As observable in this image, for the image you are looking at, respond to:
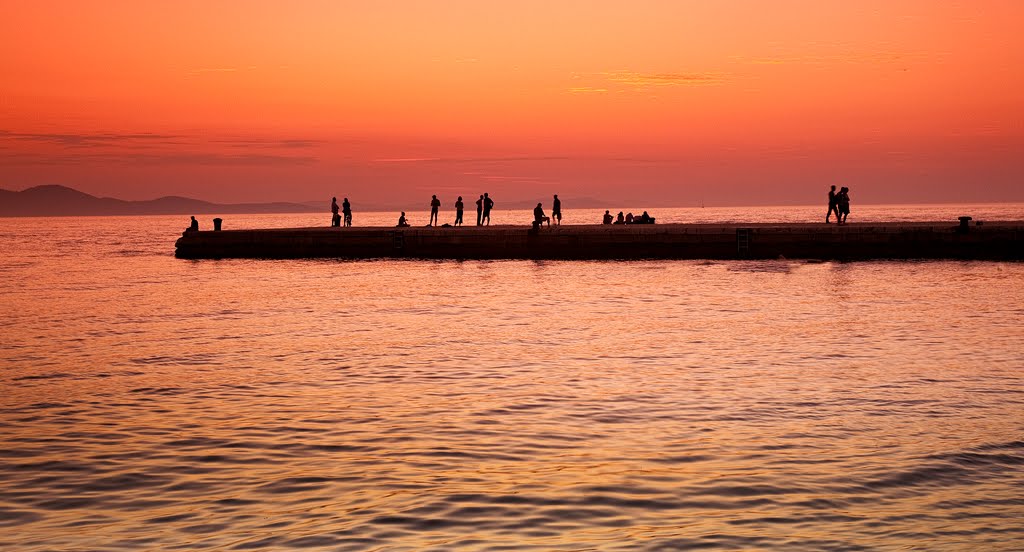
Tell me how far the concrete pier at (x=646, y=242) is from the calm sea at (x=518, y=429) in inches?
739

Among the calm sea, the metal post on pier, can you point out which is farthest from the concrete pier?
the calm sea

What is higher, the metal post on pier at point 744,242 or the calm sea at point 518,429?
the metal post on pier at point 744,242

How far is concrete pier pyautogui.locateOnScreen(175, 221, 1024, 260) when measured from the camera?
46438mm

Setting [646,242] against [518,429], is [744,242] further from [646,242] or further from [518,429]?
[518,429]

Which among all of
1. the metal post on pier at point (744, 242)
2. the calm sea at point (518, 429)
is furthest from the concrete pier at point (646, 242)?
the calm sea at point (518, 429)

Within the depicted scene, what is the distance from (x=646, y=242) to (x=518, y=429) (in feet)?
125

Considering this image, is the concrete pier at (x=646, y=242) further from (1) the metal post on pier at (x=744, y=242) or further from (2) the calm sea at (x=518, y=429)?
(2) the calm sea at (x=518, y=429)

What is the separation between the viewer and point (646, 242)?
5025 cm

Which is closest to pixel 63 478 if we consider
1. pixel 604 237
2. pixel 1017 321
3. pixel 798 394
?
pixel 798 394

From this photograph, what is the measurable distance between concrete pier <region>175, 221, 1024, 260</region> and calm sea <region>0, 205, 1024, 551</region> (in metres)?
18.8

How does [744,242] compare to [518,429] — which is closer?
[518,429]

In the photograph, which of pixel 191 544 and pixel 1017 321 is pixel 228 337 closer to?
pixel 191 544

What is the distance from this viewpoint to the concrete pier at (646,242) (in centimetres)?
4644

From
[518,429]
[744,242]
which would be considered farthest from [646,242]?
[518,429]
